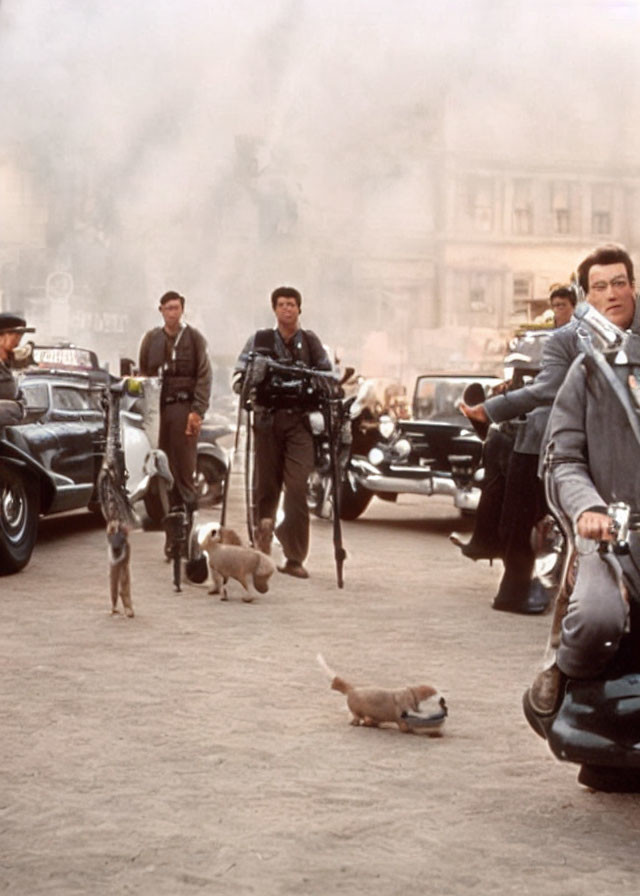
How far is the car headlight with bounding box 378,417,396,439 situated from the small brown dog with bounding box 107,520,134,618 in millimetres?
7859

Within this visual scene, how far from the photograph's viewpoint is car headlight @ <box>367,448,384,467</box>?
17.3 meters

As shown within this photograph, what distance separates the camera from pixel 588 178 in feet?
147

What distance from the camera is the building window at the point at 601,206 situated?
44.3 meters

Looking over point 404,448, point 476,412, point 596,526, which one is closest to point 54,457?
point 404,448

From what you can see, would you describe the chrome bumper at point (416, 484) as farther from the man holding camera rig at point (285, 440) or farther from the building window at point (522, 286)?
the building window at point (522, 286)

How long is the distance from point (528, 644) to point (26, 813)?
4.24 metres

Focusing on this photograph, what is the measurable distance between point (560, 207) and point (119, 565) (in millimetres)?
40064

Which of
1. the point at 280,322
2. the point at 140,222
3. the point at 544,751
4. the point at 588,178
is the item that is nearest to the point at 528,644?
the point at 544,751

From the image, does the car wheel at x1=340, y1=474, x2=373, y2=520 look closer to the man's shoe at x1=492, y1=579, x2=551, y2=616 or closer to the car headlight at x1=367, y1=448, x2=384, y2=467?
the car headlight at x1=367, y1=448, x2=384, y2=467

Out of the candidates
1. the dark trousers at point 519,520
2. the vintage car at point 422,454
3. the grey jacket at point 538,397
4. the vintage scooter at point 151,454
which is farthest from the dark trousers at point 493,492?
the vintage car at point 422,454

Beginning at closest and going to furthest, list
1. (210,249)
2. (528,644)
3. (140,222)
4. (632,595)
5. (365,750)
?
(632,595) < (365,750) < (528,644) < (140,222) < (210,249)

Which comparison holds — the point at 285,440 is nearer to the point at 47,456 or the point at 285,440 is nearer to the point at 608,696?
the point at 47,456

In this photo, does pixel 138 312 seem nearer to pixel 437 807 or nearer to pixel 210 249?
pixel 210 249

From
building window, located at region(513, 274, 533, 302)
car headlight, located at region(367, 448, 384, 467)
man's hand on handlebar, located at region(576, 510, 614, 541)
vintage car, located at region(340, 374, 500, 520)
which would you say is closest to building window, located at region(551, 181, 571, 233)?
building window, located at region(513, 274, 533, 302)
